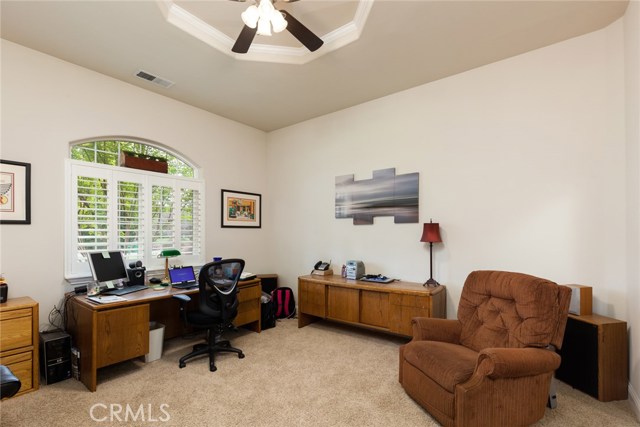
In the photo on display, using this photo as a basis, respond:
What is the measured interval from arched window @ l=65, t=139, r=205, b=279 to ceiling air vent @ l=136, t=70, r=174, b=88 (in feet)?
2.56

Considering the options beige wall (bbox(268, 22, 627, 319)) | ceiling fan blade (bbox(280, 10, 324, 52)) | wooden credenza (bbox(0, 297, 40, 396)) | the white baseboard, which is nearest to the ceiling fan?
ceiling fan blade (bbox(280, 10, 324, 52))

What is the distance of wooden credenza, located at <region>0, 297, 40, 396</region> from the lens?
2.43 metres

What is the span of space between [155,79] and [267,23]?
207 centimetres

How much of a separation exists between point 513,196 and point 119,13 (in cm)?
398

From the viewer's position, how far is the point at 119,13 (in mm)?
2520

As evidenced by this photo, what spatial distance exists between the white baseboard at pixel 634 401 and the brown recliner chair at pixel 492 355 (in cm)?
77

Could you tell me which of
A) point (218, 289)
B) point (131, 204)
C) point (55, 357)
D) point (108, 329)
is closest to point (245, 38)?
point (218, 289)

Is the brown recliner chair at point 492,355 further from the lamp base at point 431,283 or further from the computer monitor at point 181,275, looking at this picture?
the computer monitor at point 181,275

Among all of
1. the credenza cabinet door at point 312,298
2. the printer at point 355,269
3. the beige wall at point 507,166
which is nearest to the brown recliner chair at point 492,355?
the beige wall at point 507,166

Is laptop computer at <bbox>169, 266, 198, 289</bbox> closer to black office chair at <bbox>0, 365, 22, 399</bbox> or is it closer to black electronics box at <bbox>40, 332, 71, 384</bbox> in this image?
Result: black electronics box at <bbox>40, 332, 71, 384</bbox>

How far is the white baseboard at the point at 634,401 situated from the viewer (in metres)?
2.17

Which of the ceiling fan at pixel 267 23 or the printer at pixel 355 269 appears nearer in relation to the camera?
the ceiling fan at pixel 267 23

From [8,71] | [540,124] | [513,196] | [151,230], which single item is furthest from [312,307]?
[8,71]

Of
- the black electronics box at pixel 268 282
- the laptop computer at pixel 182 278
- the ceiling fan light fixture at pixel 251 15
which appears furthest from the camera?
the black electronics box at pixel 268 282
